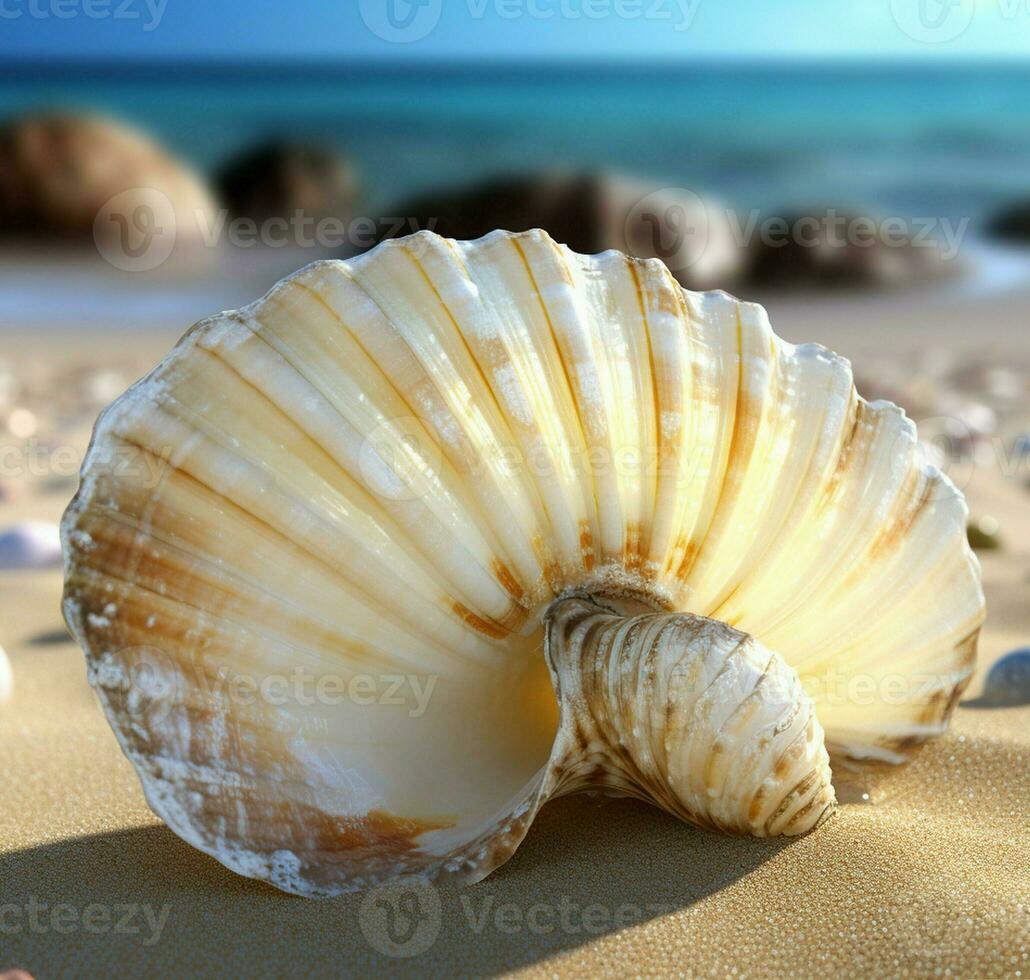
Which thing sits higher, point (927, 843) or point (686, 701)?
point (686, 701)

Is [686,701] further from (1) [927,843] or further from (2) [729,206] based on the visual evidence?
(2) [729,206]

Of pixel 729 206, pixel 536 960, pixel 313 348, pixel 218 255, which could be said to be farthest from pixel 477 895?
pixel 729 206

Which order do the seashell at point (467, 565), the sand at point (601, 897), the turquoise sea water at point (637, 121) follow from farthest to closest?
the turquoise sea water at point (637, 121)
the seashell at point (467, 565)
the sand at point (601, 897)

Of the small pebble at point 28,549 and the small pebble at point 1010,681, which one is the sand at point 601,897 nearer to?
the small pebble at point 1010,681

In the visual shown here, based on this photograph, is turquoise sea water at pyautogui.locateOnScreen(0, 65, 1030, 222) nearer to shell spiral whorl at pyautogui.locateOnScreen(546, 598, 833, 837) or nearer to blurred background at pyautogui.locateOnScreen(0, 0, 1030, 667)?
blurred background at pyautogui.locateOnScreen(0, 0, 1030, 667)

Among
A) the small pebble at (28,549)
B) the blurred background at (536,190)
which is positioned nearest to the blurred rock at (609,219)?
the blurred background at (536,190)

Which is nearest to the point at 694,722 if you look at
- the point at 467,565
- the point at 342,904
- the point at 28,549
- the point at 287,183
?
the point at 467,565

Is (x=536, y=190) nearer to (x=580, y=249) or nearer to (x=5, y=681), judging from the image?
(x=580, y=249)

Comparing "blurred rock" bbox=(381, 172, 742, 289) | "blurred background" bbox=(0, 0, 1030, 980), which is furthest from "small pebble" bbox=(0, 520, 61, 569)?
"blurred rock" bbox=(381, 172, 742, 289)
